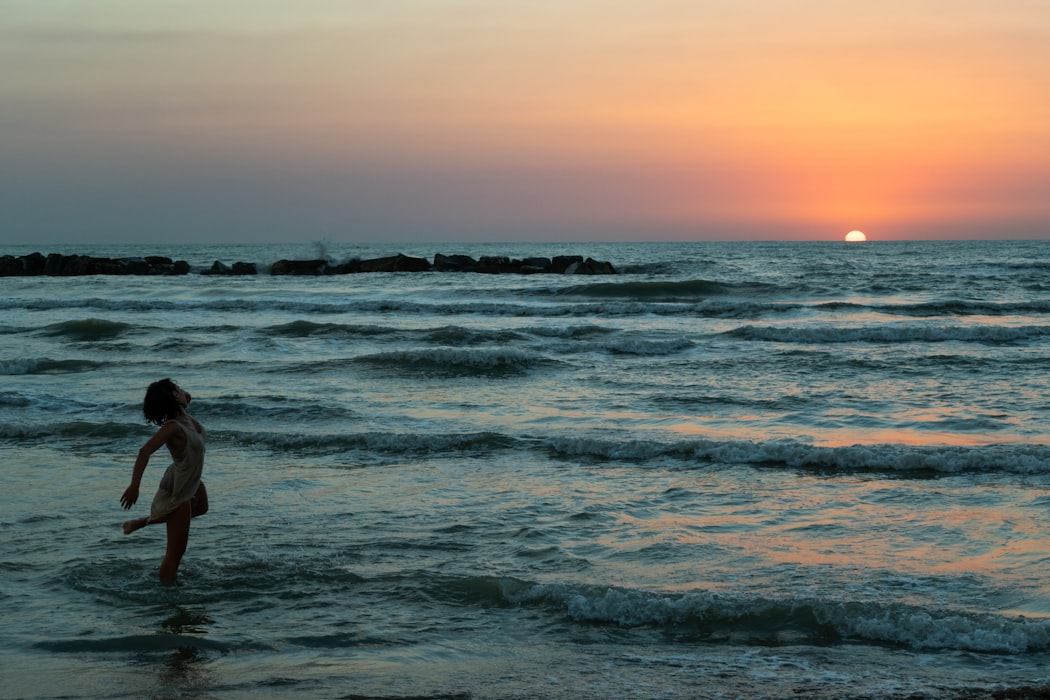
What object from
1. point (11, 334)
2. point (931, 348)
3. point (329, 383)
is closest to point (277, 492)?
point (329, 383)

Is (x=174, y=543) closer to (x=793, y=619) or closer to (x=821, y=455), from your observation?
(x=793, y=619)

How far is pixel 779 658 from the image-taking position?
5.11 m

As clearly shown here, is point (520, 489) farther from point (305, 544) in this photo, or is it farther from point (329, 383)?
point (329, 383)

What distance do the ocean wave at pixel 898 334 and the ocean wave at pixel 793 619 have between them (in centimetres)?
1544

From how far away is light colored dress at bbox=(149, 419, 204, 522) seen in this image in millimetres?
6148

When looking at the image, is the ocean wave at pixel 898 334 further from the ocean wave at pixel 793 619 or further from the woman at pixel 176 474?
the woman at pixel 176 474

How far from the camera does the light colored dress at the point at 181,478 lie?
Result: 242 inches

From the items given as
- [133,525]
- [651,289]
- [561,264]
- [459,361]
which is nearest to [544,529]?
[133,525]

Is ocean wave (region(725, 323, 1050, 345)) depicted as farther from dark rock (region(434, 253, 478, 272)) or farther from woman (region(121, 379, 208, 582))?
dark rock (region(434, 253, 478, 272))

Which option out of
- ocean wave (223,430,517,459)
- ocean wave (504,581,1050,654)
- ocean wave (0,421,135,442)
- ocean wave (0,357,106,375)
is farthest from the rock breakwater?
ocean wave (504,581,1050,654)

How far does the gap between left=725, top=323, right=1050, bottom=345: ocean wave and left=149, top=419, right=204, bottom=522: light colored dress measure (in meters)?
16.0

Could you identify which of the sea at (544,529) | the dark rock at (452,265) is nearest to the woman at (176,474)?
the sea at (544,529)

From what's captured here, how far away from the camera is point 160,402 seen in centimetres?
593

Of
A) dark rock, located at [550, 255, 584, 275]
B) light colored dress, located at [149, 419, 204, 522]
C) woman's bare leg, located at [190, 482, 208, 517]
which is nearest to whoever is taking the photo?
light colored dress, located at [149, 419, 204, 522]
